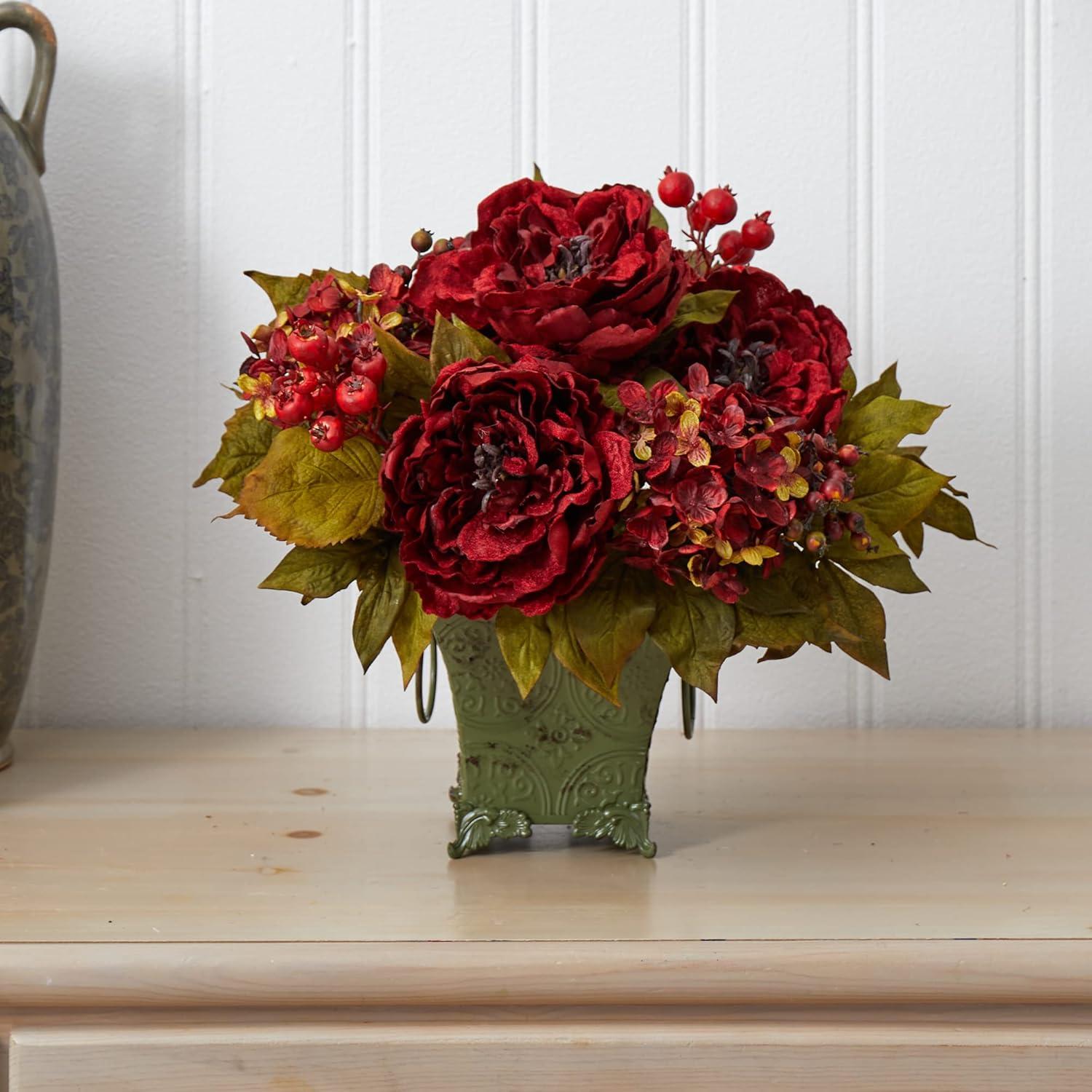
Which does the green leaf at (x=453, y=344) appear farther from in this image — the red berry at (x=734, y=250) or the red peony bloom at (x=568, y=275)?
the red berry at (x=734, y=250)

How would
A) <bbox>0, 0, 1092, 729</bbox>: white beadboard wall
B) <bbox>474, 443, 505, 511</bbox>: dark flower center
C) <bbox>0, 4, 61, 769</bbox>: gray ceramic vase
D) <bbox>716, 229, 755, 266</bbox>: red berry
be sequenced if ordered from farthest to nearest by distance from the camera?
<bbox>0, 0, 1092, 729</bbox>: white beadboard wall
<bbox>0, 4, 61, 769</bbox>: gray ceramic vase
<bbox>716, 229, 755, 266</bbox>: red berry
<bbox>474, 443, 505, 511</bbox>: dark flower center

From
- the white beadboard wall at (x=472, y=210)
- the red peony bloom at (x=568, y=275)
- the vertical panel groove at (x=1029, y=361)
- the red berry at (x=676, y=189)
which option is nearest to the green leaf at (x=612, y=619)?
the red peony bloom at (x=568, y=275)

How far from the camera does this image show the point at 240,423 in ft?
1.95

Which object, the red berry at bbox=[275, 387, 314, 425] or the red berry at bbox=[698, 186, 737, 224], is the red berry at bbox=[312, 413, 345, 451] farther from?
the red berry at bbox=[698, 186, 737, 224]

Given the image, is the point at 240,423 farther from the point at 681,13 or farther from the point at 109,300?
the point at 681,13

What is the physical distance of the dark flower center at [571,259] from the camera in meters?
0.53

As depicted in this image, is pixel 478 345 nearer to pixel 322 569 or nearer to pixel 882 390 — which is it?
pixel 322 569

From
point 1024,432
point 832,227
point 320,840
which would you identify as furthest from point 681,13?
point 320,840

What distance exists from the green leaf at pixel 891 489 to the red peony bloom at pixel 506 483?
0.15 metres

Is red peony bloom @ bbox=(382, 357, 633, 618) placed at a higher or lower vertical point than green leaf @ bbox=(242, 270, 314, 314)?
lower

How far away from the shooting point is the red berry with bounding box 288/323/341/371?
0.53 meters

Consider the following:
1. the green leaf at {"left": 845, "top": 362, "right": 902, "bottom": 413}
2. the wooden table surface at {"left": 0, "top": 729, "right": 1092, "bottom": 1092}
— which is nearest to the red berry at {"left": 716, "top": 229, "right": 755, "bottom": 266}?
the green leaf at {"left": 845, "top": 362, "right": 902, "bottom": 413}

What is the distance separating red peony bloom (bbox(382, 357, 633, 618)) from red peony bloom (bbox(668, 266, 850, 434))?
8 centimetres

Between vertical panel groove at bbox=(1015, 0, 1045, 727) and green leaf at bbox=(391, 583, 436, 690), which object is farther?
vertical panel groove at bbox=(1015, 0, 1045, 727)
